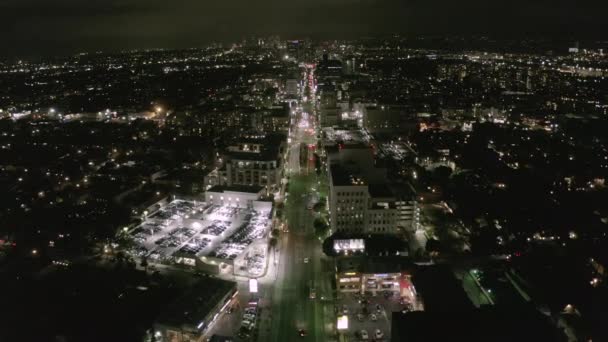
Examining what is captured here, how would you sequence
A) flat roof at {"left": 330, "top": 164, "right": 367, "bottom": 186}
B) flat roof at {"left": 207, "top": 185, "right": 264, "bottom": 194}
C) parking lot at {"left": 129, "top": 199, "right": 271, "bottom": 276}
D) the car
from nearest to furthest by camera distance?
the car, parking lot at {"left": 129, "top": 199, "right": 271, "bottom": 276}, flat roof at {"left": 330, "top": 164, "right": 367, "bottom": 186}, flat roof at {"left": 207, "top": 185, "right": 264, "bottom": 194}

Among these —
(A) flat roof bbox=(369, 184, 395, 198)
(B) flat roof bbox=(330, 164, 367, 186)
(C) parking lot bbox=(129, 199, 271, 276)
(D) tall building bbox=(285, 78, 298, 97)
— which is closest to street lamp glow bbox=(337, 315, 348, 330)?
(C) parking lot bbox=(129, 199, 271, 276)

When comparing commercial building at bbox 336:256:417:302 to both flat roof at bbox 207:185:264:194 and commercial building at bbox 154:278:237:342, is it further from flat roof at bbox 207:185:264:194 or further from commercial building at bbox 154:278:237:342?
flat roof at bbox 207:185:264:194

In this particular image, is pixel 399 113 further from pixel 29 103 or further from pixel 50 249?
pixel 29 103

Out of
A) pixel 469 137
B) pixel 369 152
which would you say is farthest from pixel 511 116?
pixel 369 152

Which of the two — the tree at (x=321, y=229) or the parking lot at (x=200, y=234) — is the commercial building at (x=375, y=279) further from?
the tree at (x=321, y=229)

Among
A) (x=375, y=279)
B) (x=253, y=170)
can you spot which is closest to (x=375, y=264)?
(x=375, y=279)

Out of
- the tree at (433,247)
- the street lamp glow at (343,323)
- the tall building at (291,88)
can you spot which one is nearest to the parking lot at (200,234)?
the street lamp glow at (343,323)
